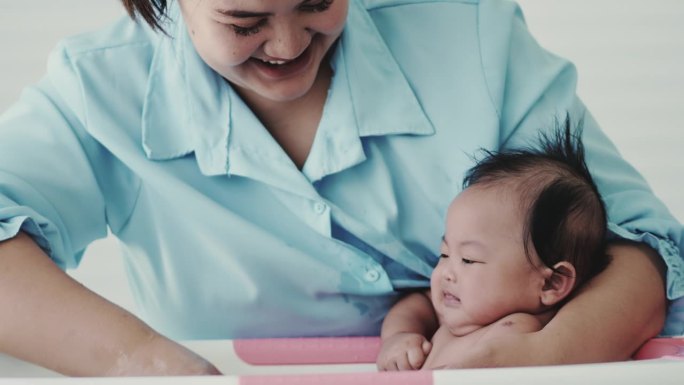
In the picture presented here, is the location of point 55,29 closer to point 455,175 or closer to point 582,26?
point 582,26

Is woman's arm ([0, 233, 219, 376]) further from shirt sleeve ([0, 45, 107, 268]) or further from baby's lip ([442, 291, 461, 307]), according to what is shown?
baby's lip ([442, 291, 461, 307])

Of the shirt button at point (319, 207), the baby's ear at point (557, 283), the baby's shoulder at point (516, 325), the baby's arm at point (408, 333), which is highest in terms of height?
the shirt button at point (319, 207)

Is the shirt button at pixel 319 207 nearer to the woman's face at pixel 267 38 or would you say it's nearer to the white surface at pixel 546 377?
the woman's face at pixel 267 38

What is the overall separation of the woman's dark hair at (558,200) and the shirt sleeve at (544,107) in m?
0.04

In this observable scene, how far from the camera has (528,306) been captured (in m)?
1.26

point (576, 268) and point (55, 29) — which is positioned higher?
point (576, 268)

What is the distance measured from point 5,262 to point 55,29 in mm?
1477

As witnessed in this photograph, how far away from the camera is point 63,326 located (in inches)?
46.2

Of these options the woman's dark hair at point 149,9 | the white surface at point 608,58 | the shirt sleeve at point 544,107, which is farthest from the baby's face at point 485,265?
the white surface at point 608,58

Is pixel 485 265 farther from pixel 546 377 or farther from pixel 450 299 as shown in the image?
pixel 546 377

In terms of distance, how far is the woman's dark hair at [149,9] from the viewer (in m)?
1.24

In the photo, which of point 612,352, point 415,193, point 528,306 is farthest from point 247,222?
point 612,352

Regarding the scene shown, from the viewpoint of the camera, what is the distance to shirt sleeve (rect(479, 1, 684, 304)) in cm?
131

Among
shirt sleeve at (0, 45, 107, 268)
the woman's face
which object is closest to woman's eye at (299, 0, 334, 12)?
the woman's face
